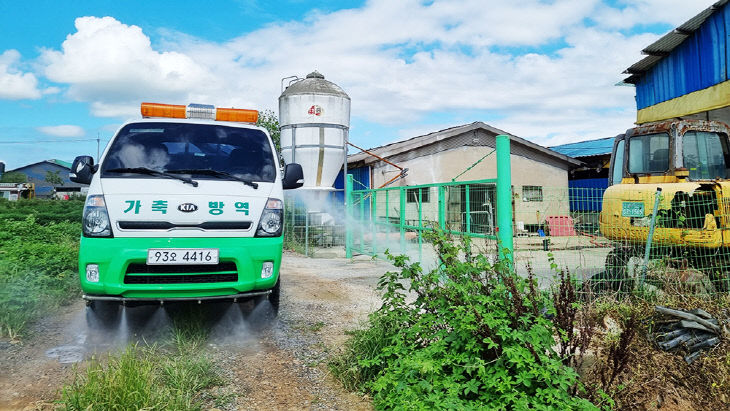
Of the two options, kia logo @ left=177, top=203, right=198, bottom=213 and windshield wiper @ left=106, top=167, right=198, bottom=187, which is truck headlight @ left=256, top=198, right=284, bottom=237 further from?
windshield wiper @ left=106, top=167, right=198, bottom=187

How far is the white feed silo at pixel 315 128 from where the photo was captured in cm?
1223

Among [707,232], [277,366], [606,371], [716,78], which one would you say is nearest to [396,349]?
[277,366]

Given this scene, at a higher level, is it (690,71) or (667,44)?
(667,44)

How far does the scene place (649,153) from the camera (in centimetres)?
616

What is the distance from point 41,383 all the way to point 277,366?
69.4 inches

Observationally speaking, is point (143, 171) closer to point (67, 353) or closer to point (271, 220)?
point (271, 220)

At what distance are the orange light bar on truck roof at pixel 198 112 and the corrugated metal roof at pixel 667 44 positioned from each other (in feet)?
39.3

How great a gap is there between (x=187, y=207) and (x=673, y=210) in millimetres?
5554

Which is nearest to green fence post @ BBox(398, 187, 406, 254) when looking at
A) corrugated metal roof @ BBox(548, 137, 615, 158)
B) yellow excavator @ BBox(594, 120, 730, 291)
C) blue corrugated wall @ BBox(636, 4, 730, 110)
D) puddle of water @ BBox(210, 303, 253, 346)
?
yellow excavator @ BBox(594, 120, 730, 291)

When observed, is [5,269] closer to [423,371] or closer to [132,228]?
[132,228]

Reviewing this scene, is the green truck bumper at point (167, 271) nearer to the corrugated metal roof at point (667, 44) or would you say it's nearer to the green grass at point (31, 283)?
the green grass at point (31, 283)

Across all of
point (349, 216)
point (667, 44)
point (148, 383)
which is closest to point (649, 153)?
point (349, 216)

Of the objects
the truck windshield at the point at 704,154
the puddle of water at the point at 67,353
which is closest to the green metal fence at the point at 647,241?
the truck windshield at the point at 704,154

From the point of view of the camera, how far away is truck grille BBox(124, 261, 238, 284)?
3805 millimetres
